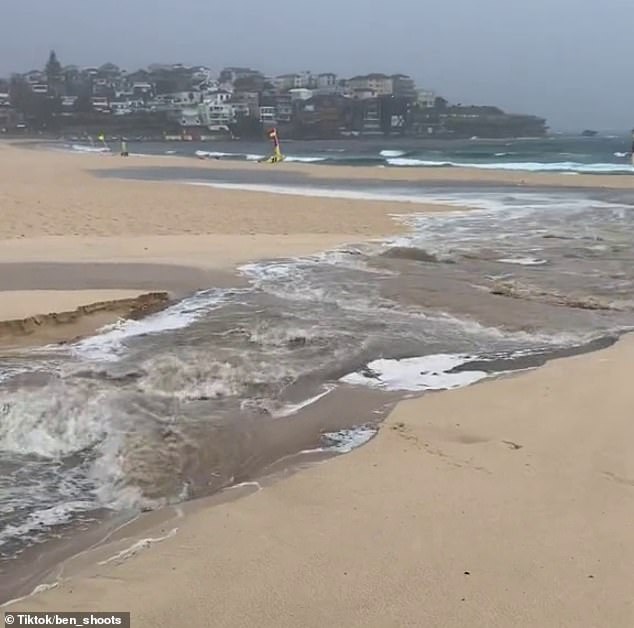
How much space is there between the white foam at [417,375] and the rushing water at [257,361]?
0.04 feet

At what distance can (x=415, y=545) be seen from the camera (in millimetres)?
2789

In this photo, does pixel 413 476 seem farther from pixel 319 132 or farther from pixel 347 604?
pixel 319 132

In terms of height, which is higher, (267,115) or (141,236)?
(267,115)

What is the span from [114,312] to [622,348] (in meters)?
3.91

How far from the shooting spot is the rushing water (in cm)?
364

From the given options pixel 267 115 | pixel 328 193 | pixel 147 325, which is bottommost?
pixel 147 325

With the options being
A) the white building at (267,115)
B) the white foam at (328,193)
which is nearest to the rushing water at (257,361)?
the white foam at (328,193)

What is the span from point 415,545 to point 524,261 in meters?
7.37

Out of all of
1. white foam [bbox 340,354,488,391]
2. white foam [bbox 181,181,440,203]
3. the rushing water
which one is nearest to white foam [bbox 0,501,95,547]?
the rushing water

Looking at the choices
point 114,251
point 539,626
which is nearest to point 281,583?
point 539,626

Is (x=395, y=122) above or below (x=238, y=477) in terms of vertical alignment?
above

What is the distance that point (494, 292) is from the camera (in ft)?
26.0

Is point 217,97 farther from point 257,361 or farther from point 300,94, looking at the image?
point 257,361

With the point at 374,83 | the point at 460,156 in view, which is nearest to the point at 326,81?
the point at 374,83
